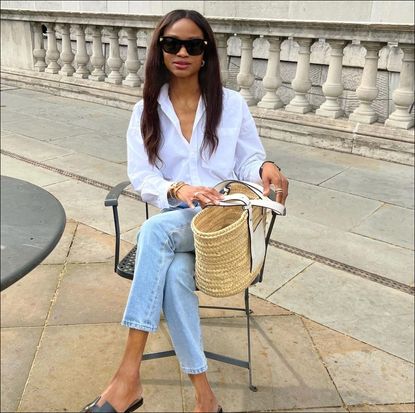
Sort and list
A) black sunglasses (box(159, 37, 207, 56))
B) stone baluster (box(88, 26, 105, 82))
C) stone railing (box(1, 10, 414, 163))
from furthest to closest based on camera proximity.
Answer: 1. stone baluster (box(88, 26, 105, 82))
2. stone railing (box(1, 10, 414, 163))
3. black sunglasses (box(159, 37, 207, 56))

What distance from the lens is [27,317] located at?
9.36 feet

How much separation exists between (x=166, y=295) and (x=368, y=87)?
15.8 ft

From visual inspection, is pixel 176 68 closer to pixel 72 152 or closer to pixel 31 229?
pixel 31 229

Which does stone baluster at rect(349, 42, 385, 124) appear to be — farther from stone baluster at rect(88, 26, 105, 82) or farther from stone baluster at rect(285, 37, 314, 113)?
stone baluster at rect(88, 26, 105, 82)

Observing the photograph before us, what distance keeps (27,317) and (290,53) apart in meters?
6.81

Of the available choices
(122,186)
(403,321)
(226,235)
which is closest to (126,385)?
(226,235)

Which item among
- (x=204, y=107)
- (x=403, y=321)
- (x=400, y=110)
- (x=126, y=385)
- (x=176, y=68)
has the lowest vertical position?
(x=403, y=321)

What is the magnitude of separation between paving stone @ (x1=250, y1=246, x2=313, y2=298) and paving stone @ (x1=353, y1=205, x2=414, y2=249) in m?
0.76

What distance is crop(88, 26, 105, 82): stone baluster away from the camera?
347 inches

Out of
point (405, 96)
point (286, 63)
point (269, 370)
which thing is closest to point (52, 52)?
point (286, 63)

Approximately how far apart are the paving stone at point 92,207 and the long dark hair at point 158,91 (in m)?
1.67

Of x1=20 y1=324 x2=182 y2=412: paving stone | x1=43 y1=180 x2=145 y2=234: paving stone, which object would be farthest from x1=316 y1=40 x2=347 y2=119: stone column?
x1=20 y1=324 x2=182 y2=412: paving stone

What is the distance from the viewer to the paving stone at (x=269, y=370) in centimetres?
229

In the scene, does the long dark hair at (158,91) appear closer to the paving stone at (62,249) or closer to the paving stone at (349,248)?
the paving stone at (62,249)
